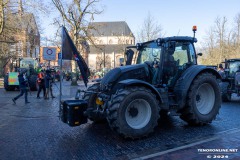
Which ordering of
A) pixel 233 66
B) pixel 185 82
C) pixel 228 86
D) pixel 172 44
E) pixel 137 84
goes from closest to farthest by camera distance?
pixel 137 84 < pixel 185 82 < pixel 172 44 < pixel 228 86 < pixel 233 66

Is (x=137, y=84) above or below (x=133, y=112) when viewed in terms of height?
above

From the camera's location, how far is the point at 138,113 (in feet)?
20.4

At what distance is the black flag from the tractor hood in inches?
30.7

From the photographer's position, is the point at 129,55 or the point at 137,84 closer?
the point at 137,84

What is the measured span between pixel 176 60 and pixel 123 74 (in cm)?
175

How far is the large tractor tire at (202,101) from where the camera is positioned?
7.00m

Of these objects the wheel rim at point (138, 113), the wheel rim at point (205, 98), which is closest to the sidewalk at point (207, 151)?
the wheel rim at point (138, 113)

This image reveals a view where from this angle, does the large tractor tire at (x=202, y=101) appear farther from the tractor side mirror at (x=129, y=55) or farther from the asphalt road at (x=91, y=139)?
the tractor side mirror at (x=129, y=55)

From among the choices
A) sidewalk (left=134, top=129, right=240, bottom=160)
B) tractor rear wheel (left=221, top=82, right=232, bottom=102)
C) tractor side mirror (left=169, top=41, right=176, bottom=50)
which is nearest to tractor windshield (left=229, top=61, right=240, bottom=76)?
tractor rear wheel (left=221, top=82, right=232, bottom=102)

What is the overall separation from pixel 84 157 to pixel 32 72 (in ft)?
61.2

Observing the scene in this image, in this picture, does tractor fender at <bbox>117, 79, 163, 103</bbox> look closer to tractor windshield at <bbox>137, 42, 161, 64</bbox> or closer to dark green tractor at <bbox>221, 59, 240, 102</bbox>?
tractor windshield at <bbox>137, 42, 161, 64</bbox>

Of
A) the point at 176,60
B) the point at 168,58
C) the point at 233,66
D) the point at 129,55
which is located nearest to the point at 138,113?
the point at 168,58

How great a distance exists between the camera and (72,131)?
6891mm

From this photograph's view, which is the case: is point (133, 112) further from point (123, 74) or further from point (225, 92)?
point (225, 92)
